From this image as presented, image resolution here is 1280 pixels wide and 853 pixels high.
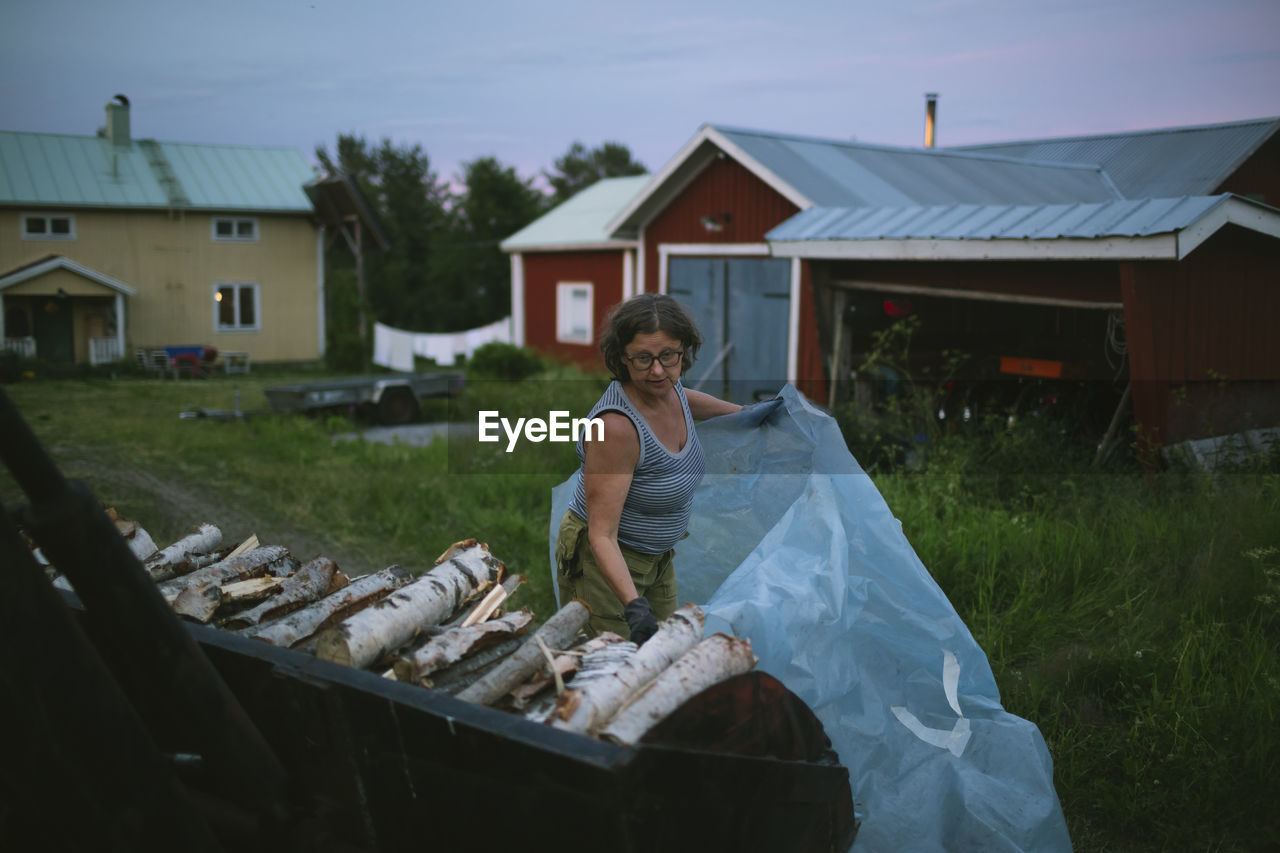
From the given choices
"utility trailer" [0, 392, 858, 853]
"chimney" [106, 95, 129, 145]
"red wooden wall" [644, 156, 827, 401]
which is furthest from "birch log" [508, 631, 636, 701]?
"chimney" [106, 95, 129, 145]

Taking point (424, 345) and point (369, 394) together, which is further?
point (424, 345)

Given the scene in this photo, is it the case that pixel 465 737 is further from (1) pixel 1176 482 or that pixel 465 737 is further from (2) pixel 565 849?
(1) pixel 1176 482

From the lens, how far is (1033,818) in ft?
9.49

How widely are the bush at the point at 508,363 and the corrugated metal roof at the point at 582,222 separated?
7.96 feet

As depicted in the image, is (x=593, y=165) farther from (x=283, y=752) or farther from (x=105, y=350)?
(x=283, y=752)

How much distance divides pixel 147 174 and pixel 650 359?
1015 inches

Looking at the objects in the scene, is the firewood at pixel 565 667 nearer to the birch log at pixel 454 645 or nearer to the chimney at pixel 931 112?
the birch log at pixel 454 645

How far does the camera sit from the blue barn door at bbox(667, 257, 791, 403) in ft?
42.4

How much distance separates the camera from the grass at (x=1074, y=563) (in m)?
3.55

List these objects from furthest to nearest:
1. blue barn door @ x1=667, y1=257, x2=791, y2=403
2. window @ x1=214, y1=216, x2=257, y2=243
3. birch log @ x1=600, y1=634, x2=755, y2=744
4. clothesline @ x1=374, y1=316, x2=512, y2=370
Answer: clothesline @ x1=374, y1=316, x2=512, y2=370 → window @ x1=214, y1=216, x2=257, y2=243 → blue barn door @ x1=667, y1=257, x2=791, y2=403 → birch log @ x1=600, y1=634, x2=755, y2=744

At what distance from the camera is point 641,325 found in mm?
3002

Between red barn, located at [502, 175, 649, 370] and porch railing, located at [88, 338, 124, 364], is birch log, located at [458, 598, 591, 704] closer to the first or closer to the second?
red barn, located at [502, 175, 649, 370]

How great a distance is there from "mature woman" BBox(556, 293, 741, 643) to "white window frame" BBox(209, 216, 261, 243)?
2483cm

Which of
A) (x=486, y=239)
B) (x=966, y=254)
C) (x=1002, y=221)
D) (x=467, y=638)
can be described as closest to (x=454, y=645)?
(x=467, y=638)
